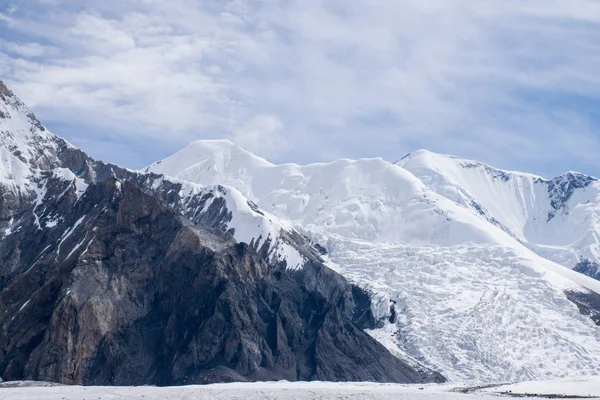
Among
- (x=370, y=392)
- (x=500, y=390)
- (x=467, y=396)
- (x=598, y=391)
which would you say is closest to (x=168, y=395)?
(x=370, y=392)

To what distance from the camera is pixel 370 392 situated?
15300 cm

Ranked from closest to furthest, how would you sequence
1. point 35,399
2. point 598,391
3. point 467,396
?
point 35,399, point 467,396, point 598,391

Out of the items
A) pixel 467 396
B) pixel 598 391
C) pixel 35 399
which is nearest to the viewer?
pixel 35 399

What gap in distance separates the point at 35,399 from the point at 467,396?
198ft

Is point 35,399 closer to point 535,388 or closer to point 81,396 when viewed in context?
point 81,396

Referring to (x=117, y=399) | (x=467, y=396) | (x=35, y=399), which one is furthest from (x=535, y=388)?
(x=35, y=399)

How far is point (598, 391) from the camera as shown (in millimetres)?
164250

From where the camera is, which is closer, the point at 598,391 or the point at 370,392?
the point at 370,392

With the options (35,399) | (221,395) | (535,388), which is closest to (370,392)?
(221,395)

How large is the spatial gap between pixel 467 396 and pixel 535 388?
2261 cm

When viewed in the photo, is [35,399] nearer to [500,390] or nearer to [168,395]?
[168,395]

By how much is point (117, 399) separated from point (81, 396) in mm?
5693

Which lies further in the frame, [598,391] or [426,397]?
[598,391]

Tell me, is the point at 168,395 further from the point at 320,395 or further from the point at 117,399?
the point at 320,395
